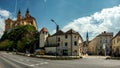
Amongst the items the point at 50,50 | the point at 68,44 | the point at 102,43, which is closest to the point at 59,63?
the point at 68,44

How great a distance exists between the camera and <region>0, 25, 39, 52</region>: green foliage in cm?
14352

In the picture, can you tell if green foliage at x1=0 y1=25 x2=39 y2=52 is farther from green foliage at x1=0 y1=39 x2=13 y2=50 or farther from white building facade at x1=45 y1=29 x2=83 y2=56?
white building facade at x1=45 y1=29 x2=83 y2=56

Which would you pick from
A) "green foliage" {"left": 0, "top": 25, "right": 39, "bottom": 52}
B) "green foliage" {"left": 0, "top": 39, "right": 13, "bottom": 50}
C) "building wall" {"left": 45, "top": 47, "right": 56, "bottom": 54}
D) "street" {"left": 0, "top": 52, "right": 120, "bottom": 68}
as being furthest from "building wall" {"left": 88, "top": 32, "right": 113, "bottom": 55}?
"street" {"left": 0, "top": 52, "right": 120, "bottom": 68}

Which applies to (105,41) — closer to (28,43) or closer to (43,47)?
(43,47)

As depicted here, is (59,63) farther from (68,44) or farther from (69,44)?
(68,44)

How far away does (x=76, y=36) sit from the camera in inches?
3620

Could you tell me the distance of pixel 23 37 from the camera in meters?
161

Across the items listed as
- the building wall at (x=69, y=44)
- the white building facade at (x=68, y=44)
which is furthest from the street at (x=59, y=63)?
the building wall at (x=69, y=44)

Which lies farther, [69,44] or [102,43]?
[102,43]

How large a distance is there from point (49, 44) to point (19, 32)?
7028 cm

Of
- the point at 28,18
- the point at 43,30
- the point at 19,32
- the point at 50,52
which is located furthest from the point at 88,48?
the point at 28,18

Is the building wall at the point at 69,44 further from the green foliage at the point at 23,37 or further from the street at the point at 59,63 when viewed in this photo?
the street at the point at 59,63

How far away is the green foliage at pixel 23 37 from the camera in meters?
144

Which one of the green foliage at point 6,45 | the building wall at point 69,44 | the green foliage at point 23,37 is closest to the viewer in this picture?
the building wall at point 69,44
